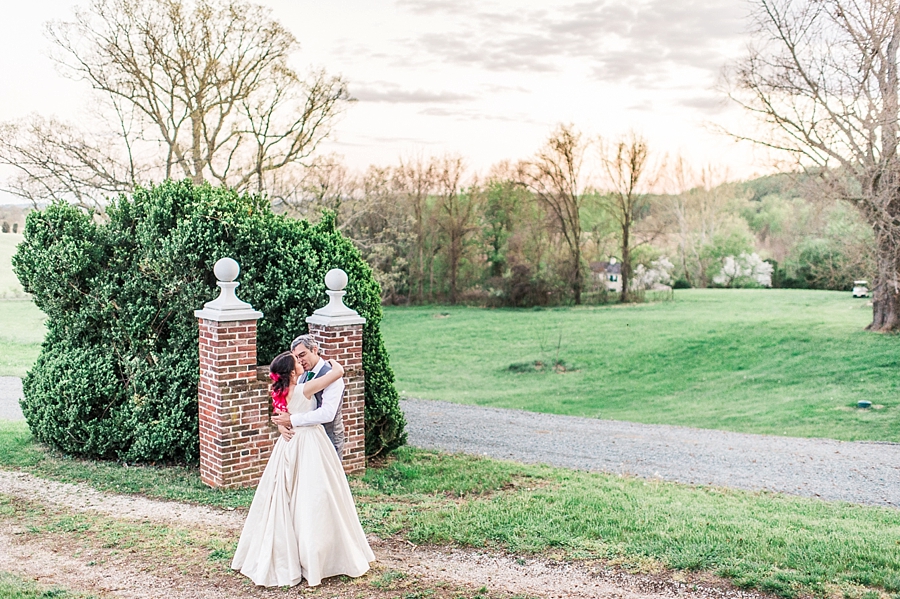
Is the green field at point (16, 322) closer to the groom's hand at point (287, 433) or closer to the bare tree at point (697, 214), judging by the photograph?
the groom's hand at point (287, 433)

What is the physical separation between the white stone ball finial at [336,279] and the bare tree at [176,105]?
50.7 feet

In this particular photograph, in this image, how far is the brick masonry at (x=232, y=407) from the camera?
322 inches

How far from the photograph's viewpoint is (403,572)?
583 cm

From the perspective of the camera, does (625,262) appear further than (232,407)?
Yes

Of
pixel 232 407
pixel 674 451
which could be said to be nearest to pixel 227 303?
pixel 232 407

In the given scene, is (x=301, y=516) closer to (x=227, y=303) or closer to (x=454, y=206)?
(x=227, y=303)

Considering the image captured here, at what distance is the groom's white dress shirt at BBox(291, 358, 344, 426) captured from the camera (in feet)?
18.1

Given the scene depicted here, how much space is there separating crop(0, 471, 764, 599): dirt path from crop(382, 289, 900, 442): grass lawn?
1095 cm

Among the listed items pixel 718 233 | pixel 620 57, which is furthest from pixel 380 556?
pixel 718 233

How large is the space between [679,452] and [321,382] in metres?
8.84

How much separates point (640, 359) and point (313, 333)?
1722 cm

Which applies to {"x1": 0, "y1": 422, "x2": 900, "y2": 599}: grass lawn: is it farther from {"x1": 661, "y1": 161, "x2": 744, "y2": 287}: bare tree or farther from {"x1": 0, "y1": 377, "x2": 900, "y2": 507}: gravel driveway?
{"x1": 661, "y1": 161, "x2": 744, "y2": 287}: bare tree

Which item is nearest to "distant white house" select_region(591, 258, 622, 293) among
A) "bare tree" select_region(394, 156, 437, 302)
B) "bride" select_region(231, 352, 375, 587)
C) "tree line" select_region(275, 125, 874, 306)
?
"tree line" select_region(275, 125, 874, 306)

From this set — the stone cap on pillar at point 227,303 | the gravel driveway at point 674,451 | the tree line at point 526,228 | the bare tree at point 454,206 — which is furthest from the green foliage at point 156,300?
the bare tree at point 454,206
